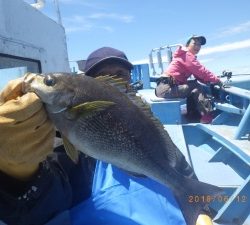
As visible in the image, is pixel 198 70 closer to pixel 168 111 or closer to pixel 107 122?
pixel 168 111

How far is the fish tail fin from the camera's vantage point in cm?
165

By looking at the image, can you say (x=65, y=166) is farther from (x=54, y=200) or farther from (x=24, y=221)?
(x=24, y=221)

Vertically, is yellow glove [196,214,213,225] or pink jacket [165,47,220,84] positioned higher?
pink jacket [165,47,220,84]

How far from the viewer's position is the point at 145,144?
1493mm

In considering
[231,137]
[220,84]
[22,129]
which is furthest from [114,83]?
[220,84]

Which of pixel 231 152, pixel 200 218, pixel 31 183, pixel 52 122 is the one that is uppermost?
Answer: pixel 52 122

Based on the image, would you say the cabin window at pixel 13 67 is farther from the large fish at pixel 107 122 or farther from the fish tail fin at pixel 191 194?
the fish tail fin at pixel 191 194

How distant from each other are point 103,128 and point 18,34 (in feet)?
10.1

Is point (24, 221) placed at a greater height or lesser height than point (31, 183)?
lesser

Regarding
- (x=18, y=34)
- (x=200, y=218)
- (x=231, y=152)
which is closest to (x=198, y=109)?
(x=231, y=152)

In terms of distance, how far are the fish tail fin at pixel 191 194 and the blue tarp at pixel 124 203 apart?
6 cm

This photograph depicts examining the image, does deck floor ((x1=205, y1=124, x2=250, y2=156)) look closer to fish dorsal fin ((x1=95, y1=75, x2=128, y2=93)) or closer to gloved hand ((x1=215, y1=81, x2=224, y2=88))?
gloved hand ((x1=215, y1=81, x2=224, y2=88))

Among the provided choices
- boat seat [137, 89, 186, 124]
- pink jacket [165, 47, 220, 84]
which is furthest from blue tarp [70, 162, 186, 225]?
pink jacket [165, 47, 220, 84]

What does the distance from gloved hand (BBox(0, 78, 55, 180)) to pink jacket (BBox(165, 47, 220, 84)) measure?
4.93 metres
